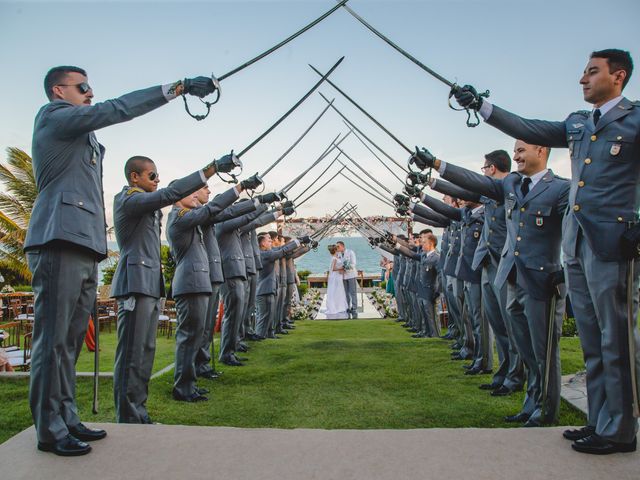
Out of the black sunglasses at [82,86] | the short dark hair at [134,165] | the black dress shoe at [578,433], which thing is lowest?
the black dress shoe at [578,433]

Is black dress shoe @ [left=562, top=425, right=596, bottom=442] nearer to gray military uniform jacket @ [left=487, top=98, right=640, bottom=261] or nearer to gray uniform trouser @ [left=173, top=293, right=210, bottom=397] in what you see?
gray military uniform jacket @ [left=487, top=98, right=640, bottom=261]

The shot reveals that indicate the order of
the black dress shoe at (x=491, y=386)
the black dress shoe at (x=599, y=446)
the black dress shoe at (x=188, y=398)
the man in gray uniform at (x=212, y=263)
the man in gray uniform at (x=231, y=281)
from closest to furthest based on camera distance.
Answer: the black dress shoe at (x=599, y=446)
the black dress shoe at (x=188, y=398)
the black dress shoe at (x=491, y=386)
the man in gray uniform at (x=212, y=263)
the man in gray uniform at (x=231, y=281)

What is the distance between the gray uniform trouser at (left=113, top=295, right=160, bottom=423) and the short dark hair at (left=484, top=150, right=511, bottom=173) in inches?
153

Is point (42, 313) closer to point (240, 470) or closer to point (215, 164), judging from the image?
point (240, 470)

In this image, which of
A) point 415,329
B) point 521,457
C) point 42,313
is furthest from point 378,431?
point 415,329

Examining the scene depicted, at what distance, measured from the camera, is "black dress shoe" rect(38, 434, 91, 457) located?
276 cm

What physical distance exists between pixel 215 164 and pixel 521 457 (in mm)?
3031

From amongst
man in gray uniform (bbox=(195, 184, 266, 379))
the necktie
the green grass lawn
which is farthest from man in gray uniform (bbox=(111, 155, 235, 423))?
the necktie

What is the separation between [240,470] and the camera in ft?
8.17

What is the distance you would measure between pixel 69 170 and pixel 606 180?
311cm

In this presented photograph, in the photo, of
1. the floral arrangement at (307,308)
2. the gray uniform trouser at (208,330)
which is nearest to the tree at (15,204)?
the floral arrangement at (307,308)

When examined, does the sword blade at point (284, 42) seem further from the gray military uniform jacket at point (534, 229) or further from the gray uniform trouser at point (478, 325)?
the gray uniform trouser at point (478, 325)

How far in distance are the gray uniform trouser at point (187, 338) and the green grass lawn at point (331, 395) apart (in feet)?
0.71

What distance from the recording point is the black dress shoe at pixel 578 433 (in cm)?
284
